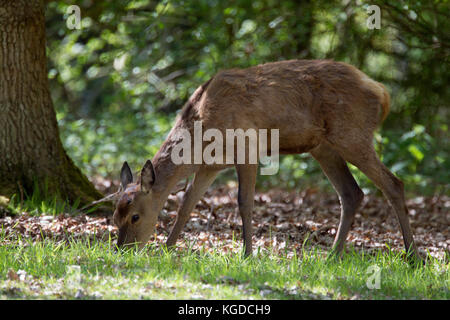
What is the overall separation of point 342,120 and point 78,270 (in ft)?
10.4

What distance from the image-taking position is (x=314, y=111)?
6.42 metres

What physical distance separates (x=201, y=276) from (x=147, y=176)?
1.59 m

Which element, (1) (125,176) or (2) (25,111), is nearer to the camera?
(1) (125,176)

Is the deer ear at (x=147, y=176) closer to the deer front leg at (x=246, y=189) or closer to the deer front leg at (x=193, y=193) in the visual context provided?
the deer front leg at (x=193, y=193)

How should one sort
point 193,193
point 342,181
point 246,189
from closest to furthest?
point 246,189 < point 193,193 < point 342,181

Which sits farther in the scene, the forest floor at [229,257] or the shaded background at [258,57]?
the shaded background at [258,57]

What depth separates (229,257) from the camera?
18.1 feet

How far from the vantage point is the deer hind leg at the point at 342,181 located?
674cm

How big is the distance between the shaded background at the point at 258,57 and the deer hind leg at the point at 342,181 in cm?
232

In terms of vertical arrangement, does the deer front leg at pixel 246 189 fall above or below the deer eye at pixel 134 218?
above

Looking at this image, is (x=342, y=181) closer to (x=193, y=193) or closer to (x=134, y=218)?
(x=193, y=193)

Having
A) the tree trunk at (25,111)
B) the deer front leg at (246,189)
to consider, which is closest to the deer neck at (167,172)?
the deer front leg at (246,189)

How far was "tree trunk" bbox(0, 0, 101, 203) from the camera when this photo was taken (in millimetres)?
6988

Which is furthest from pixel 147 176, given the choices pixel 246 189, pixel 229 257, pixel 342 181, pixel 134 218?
pixel 342 181
